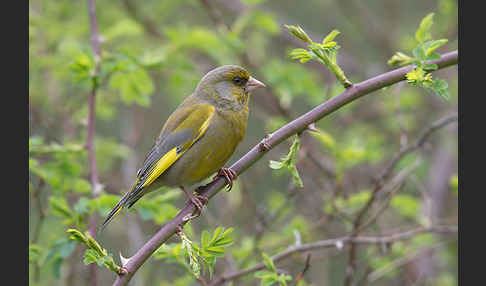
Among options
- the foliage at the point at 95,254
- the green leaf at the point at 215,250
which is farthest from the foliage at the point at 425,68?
the foliage at the point at 95,254

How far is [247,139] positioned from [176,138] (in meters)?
5.05

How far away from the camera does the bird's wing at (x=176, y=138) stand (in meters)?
4.53

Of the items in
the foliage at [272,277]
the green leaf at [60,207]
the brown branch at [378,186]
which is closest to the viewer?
the foliage at [272,277]

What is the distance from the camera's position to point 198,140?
460cm

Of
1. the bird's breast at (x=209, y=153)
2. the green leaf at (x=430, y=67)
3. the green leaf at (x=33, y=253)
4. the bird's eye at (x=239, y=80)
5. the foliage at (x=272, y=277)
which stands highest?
the bird's eye at (x=239, y=80)

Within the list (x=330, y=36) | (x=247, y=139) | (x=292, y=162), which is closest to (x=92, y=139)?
(x=292, y=162)

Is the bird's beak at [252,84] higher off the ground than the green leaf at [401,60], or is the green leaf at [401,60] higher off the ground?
the bird's beak at [252,84]

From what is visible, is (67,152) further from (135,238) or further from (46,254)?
(135,238)

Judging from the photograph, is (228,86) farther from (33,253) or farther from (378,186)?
(33,253)

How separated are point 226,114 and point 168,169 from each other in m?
0.64

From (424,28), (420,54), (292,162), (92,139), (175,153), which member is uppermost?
(92,139)

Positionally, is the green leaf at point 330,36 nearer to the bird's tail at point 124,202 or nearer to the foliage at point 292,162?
the foliage at point 292,162

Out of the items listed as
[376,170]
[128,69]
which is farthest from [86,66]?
[376,170]

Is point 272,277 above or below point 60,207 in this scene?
below
